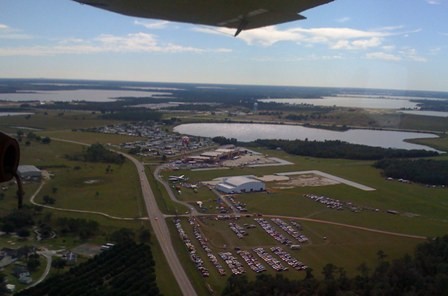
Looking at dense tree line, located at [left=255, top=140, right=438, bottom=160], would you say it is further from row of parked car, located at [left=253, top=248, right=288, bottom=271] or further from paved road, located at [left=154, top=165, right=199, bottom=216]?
row of parked car, located at [left=253, top=248, right=288, bottom=271]

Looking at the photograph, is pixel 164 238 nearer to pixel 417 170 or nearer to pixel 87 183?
pixel 87 183

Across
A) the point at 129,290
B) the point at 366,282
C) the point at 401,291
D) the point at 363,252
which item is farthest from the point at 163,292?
the point at 363,252

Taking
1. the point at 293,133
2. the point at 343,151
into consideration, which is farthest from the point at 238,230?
the point at 293,133

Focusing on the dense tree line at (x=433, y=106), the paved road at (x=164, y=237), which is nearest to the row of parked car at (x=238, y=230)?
the paved road at (x=164, y=237)

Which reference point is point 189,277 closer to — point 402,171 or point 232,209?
point 232,209

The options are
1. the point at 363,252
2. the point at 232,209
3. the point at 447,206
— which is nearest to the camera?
the point at 363,252
